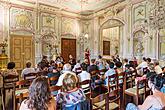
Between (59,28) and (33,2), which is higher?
(33,2)

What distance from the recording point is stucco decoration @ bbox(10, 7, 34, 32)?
28.2 feet

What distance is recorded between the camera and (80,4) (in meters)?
10.0

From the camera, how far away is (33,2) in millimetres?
9211

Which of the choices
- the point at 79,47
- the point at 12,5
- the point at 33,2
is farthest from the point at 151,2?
the point at 12,5

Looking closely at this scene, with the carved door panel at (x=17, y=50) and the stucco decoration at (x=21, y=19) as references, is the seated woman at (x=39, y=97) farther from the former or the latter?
the stucco decoration at (x=21, y=19)

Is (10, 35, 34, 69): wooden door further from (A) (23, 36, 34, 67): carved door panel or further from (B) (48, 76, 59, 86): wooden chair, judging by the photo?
(B) (48, 76, 59, 86): wooden chair

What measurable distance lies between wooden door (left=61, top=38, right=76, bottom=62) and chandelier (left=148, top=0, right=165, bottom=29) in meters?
5.51


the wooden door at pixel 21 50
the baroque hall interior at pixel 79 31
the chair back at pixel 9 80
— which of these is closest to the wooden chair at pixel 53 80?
the chair back at pixel 9 80

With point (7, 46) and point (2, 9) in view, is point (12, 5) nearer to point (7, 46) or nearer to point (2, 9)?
point (2, 9)

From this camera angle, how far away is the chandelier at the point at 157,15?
22.8 feet

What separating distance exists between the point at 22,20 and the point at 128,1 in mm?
6041

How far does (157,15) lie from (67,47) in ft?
19.8

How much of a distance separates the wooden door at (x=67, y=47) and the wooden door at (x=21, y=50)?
2170mm

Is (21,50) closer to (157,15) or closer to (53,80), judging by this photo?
(53,80)
